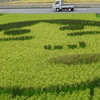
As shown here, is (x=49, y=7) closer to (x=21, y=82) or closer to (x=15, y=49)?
(x=15, y=49)

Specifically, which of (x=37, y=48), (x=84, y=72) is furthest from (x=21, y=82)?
(x=37, y=48)

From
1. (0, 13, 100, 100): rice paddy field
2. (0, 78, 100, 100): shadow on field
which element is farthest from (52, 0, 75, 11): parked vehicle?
(0, 78, 100, 100): shadow on field

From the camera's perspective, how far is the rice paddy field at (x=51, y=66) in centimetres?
435

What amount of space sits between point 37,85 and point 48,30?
5.91 meters

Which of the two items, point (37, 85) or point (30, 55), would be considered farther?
point (30, 55)

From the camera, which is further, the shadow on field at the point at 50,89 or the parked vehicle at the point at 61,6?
the parked vehicle at the point at 61,6

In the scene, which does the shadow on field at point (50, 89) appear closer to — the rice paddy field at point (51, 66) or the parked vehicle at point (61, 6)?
the rice paddy field at point (51, 66)

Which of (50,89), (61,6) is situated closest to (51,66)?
(50,89)

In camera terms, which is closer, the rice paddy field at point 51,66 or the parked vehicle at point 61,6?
the rice paddy field at point 51,66

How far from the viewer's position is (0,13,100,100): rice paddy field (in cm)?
435

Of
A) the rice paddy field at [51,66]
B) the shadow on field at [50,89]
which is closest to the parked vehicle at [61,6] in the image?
the rice paddy field at [51,66]

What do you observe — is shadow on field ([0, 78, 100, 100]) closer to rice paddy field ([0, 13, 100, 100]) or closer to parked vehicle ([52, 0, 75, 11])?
rice paddy field ([0, 13, 100, 100])

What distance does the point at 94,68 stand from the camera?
5.37m

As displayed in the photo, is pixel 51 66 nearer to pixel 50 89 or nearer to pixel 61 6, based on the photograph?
pixel 50 89
